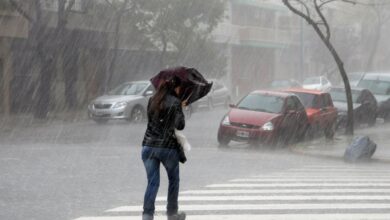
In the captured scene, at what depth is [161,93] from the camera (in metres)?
7.64

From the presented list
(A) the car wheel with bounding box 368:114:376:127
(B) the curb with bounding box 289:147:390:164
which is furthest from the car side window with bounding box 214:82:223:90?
(B) the curb with bounding box 289:147:390:164

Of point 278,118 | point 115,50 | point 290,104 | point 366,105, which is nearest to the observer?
point 278,118

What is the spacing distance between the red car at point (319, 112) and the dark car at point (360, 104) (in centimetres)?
288

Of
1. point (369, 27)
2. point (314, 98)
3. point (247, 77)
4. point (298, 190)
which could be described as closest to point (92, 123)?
point (314, 98)

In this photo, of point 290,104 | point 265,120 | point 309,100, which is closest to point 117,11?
point 309,100

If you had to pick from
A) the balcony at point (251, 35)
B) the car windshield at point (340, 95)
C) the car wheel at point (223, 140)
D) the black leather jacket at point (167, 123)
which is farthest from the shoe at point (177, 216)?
the balcony at point (251, 35)

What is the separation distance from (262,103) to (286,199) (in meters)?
9.62

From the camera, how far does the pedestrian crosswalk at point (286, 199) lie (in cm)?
887

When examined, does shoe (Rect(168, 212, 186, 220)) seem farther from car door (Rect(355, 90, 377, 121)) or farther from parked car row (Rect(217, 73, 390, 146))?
car door (Rect(355, 90, 377, 121))

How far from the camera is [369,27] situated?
6469cm

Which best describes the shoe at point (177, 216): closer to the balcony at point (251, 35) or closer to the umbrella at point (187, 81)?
the umbrella at point (187, 81)

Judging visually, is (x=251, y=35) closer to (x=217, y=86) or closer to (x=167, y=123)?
(x=217, y=86)

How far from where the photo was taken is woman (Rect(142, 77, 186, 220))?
25.0 ft

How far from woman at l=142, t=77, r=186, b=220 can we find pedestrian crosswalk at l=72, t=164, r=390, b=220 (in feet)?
3.33
